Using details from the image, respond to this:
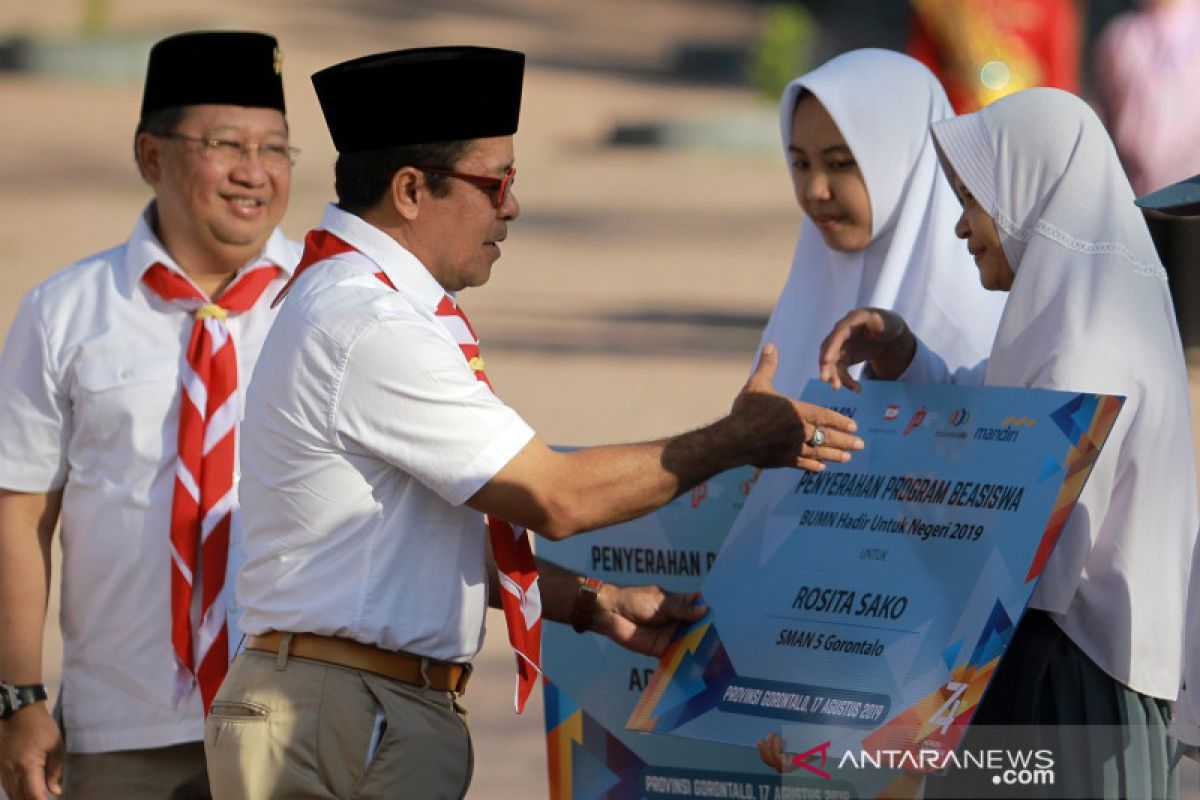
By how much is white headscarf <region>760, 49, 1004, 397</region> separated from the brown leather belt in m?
1.40

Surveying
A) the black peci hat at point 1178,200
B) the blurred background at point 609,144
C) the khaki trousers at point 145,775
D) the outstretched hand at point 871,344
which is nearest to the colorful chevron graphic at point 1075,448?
the black peci hat at point 1178,200

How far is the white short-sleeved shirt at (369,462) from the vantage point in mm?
3664

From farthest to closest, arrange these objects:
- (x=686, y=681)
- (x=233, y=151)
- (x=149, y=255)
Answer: (x=233, y=151) < (x=149, y=255) < (x=686, y=681)

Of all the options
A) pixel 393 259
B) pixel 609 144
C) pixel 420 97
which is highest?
pixel 609 144

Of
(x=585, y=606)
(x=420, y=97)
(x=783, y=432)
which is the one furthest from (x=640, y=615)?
(x=420, y=97)

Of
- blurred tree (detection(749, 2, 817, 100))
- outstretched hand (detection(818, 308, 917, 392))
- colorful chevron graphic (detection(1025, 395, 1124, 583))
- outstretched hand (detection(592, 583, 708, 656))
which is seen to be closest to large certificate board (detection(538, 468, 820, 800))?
outstretched hand (detection(592, 583, 708, 656))

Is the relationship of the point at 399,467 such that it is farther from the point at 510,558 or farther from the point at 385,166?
the point at 385,166

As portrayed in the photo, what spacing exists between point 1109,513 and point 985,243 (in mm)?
620

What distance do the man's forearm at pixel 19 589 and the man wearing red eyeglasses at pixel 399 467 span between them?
0.77 m

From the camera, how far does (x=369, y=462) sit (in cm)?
374

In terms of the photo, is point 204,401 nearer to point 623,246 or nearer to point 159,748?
point 159,748

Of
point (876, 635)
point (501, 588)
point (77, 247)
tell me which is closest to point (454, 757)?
point (501, 588)

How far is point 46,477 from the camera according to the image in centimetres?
445

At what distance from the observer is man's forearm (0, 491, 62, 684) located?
14.6 ft
